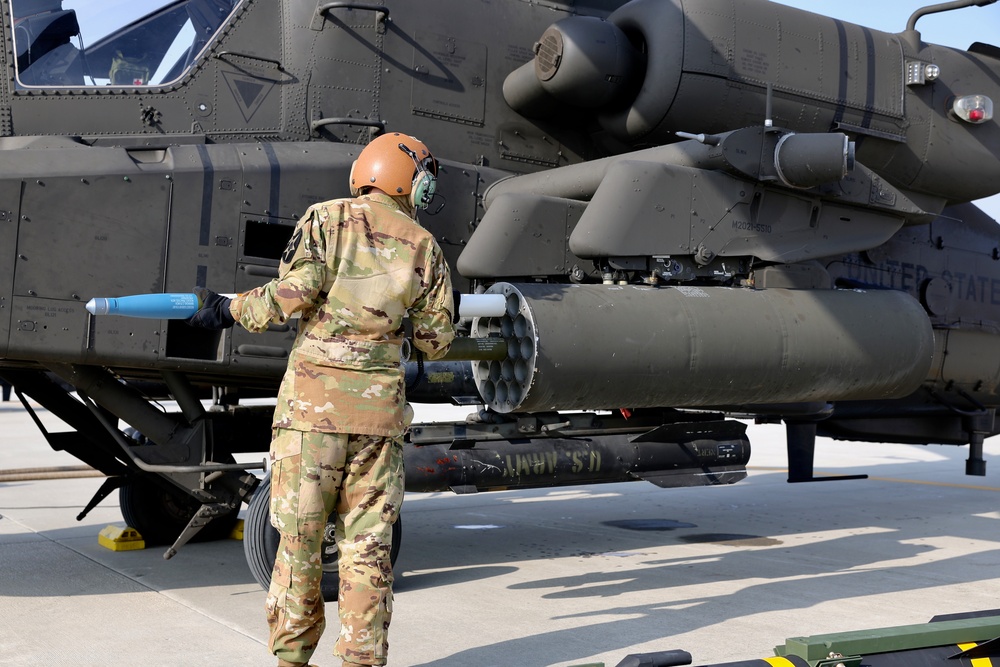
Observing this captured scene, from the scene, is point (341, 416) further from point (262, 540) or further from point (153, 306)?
point (262, 540)

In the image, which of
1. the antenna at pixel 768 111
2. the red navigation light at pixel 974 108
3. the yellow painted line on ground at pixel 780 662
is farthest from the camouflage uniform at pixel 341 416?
the red navigation light at pixel 974 108

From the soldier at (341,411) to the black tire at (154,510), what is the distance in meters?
3.29

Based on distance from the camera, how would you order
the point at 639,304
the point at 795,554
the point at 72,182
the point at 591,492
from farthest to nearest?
1. the point at 591,492
2. the point at 795,554
3. the point at 639,304
4. the point at 72,182

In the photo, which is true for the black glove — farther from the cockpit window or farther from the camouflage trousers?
the cockpit window

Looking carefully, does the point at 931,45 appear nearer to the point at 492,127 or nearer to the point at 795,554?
the point at 492,127

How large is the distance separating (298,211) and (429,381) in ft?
3.92

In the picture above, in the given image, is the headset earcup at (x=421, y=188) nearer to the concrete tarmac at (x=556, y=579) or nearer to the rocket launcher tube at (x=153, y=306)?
the rocket launcher tube at (x=153, y=306)

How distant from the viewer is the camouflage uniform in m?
3.53

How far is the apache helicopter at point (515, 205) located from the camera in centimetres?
505

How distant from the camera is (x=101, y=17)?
18.2ft

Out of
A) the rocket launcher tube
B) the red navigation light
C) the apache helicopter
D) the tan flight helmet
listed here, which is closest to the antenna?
the apache helicopter

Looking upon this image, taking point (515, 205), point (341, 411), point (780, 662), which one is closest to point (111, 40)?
point (515, 205)

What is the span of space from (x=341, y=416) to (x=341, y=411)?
0.02 m

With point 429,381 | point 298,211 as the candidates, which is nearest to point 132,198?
point 298,211
